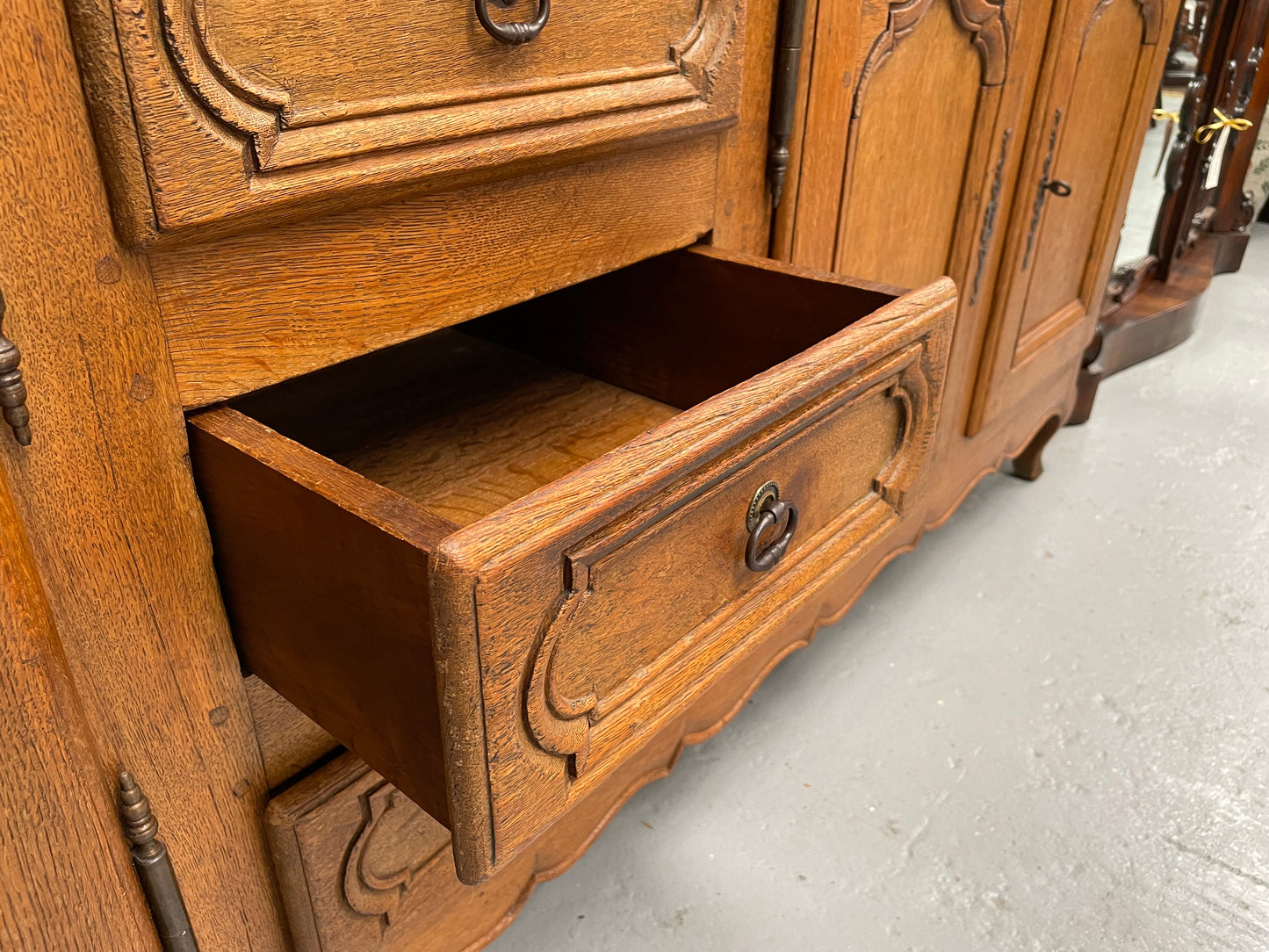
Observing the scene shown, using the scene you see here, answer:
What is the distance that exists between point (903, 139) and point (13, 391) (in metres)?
0.92

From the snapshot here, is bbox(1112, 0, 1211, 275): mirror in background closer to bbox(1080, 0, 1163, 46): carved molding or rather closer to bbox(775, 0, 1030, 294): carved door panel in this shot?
bbox(1080, 0, 1163, 46): carved molding

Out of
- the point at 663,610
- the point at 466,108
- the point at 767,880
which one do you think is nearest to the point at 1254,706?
the point at 767,880

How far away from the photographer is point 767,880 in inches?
44.9

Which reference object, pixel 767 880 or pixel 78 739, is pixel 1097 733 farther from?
pixel 78 739

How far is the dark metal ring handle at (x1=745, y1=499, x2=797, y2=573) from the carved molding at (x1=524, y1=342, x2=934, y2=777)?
34mm

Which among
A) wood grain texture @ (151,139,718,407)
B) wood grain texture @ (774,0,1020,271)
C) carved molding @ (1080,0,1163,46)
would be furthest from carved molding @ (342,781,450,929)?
carved molding @ (1080,0,1163,46)

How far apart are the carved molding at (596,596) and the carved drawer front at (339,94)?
24 cm

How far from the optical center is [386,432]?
0.83 metres

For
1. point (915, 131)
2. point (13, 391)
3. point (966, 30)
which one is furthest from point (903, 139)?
point (13, 391)

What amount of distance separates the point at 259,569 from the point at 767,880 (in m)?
0.81

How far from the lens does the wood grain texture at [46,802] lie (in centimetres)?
48

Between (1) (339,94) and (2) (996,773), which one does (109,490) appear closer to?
(1) (339,94)

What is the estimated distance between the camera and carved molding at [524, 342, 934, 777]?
48 cm

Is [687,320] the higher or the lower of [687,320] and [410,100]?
the lower
